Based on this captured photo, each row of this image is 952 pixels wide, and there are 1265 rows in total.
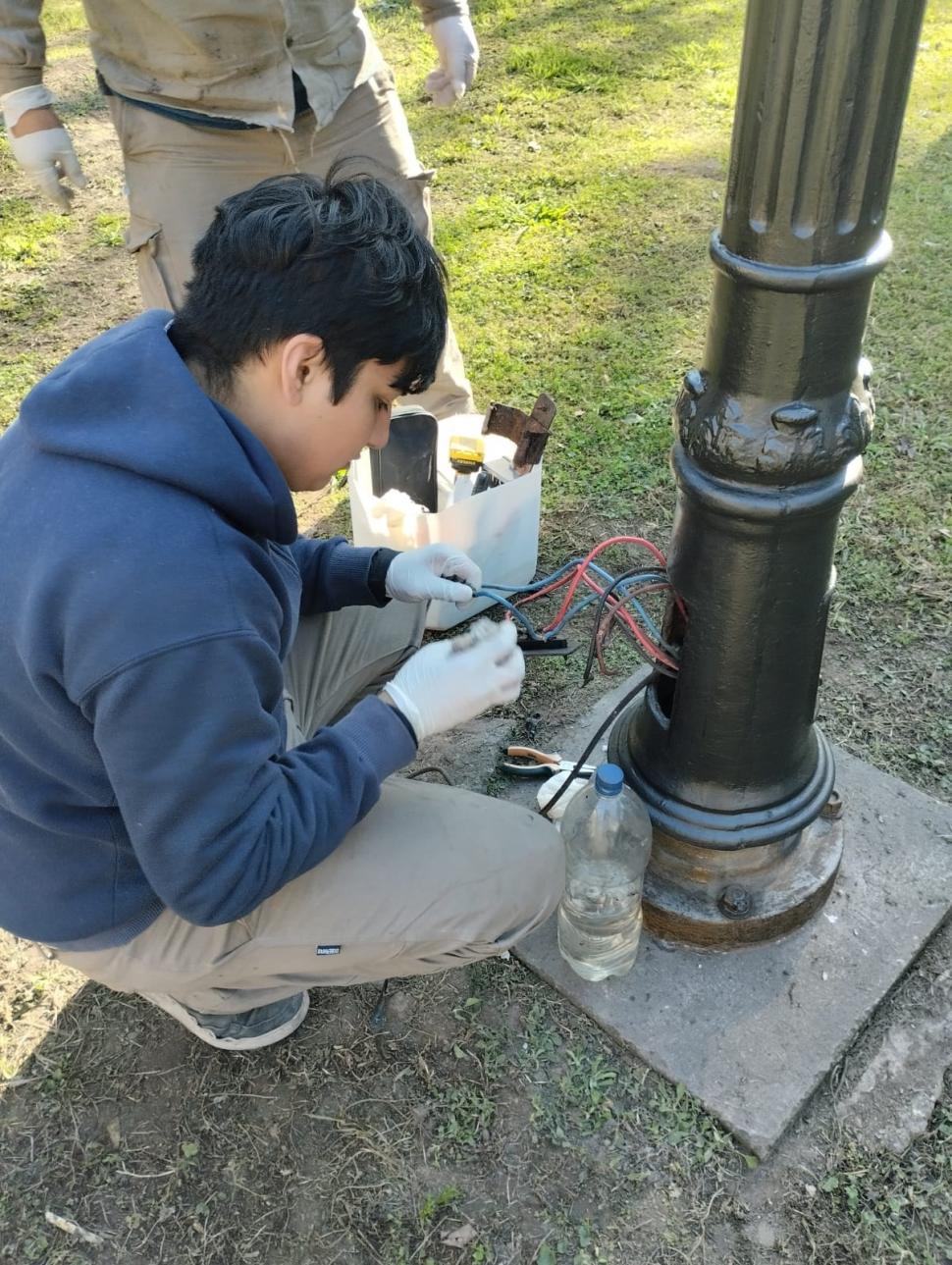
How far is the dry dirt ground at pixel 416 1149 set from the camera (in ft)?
5.79

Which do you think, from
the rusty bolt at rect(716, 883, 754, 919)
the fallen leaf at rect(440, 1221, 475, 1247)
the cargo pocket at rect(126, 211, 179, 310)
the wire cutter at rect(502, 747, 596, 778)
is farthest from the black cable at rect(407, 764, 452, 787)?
the cargo pocket at rect(126, 211, 179, 310)

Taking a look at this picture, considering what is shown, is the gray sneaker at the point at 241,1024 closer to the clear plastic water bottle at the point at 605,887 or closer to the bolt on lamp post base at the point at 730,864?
the clear plastic water bottle at the point at 605,887

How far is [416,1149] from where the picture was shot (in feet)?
6.20

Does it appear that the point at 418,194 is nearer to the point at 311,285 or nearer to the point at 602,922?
the point at 311,285

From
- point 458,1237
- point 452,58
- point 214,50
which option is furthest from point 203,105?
point 458,1237

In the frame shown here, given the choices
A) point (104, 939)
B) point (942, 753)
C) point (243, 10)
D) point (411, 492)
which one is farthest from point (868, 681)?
point (243, 10)

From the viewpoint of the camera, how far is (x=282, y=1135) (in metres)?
1.93

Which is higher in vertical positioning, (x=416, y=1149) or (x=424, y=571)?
(x=424, y=571)

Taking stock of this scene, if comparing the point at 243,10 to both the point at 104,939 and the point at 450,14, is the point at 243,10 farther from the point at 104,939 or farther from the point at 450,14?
the point at 104,939

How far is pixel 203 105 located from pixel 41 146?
65cm

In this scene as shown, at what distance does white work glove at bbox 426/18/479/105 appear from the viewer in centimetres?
337

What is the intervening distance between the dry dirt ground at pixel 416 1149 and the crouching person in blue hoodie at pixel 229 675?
0.21m

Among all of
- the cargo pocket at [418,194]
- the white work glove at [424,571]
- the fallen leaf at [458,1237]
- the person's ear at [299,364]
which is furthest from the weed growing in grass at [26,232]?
the fallen leaf at [458,1237]

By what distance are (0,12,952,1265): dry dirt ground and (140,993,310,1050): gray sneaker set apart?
0.17 feet
